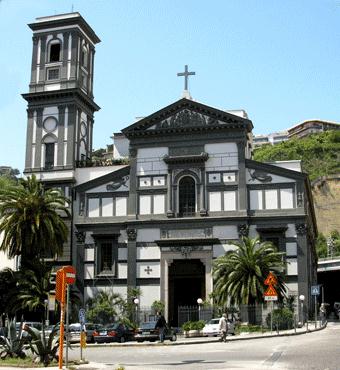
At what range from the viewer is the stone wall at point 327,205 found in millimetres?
138375

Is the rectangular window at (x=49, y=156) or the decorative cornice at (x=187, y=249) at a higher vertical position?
the rectangular window at (x=49, y=156)

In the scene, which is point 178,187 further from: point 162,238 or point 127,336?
point 127,336

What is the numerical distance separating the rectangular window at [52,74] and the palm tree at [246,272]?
2226cm

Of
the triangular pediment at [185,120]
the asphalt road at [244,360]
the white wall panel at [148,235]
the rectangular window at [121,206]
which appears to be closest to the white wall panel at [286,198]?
the triangular pediment at [185,120]

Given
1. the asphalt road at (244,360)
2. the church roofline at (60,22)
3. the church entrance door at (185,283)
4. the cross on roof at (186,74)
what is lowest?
the asphalt road at (244,360)

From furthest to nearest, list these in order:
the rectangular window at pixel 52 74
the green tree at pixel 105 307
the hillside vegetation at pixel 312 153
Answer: the hillside vegetation at pixel 312 153, the rectangular window at pixel 52 74, the green tree at pixel 105 307

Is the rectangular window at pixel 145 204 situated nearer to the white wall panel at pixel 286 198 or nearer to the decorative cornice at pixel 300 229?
the white wall panel at pixel 286 198

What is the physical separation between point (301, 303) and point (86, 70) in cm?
2757

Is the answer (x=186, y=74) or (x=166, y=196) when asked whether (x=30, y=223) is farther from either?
(x=186, y=74)

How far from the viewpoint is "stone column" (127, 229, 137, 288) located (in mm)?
49438

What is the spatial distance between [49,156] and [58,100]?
483 centimetres

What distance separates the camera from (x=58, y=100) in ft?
179

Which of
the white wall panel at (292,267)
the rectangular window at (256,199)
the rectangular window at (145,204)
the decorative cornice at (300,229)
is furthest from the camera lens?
the rectangular window at (145,204)

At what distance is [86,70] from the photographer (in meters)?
57.2
